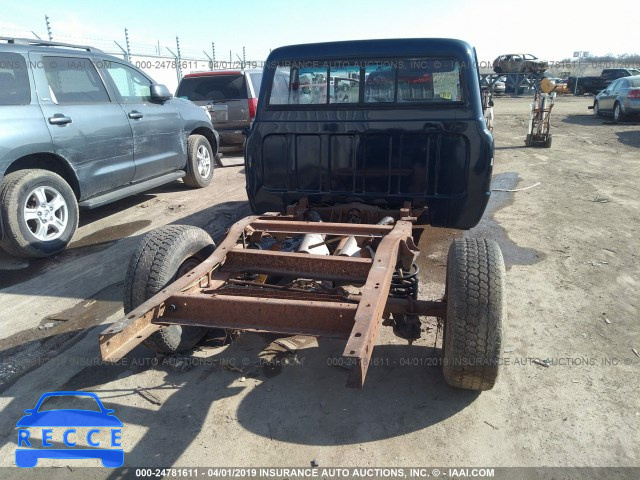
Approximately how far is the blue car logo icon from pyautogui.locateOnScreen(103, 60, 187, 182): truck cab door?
4.10 metres

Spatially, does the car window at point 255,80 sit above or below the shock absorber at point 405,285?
above

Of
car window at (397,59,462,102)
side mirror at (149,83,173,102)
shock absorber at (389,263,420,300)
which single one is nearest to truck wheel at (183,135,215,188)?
side mirror at (149,83,173,102)

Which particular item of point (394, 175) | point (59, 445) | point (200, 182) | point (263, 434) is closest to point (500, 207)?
point (394, 175)

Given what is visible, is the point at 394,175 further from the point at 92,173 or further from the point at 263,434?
the point at 92,173

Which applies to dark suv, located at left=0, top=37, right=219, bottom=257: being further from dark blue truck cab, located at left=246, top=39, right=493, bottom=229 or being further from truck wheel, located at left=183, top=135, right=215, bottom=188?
dark blue truck cab, located at left=246, top=39, right=493, bottom=229

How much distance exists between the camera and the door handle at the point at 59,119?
5.04m

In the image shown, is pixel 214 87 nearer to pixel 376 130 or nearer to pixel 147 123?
pixel 147 123

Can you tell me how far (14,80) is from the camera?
4.86m

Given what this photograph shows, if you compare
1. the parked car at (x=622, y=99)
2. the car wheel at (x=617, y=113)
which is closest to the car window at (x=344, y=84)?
the parked car at (x=622, y=99)

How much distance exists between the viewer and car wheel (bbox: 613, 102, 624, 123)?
16.0 m

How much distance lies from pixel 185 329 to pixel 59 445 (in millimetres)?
957

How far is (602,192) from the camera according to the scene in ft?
24.2

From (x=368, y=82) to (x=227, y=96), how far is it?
6.21m

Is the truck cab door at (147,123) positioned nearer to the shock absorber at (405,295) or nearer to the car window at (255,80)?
the car window at (255,80)
